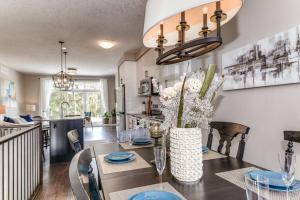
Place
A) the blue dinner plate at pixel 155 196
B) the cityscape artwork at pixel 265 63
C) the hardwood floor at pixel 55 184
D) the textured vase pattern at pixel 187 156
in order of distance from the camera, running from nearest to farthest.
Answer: the blue dinner plate at pixel 155 196, the textured vase pattern at pixel 187 156, the cityscape artwork at pixel 265 63, the hardwood floor at pixel 55 184

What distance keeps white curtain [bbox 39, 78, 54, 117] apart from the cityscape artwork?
9.46 m

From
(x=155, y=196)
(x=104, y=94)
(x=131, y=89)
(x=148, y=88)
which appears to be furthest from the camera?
(x=104, y=94)

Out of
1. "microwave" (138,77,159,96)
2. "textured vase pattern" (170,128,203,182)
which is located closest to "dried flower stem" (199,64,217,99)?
"textured vase pattern" (170,128,203,182)

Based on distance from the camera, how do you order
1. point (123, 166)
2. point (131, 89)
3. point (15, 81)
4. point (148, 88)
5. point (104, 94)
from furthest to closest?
point (104, 94)
point (15, 81)
point (131, 89)
point (148, 88)
point (123, 166)

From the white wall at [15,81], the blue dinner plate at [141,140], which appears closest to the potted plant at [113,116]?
the white wall at [15,81]

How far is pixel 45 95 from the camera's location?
9.58 meters

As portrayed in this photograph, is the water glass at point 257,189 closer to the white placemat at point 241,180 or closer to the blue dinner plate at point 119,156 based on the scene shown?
the white placemat at point 241,180

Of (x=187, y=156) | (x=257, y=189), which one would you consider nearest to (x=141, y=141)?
(x=187, y=156)

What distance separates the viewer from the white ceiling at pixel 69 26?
114 inches

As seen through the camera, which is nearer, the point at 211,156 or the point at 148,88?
the point at 211,156

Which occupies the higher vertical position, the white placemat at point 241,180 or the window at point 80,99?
the window at point 80,99

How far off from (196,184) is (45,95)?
10.2 meters

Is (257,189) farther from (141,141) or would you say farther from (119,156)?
(141,141)

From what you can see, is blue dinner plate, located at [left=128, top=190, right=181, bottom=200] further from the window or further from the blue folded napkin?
the window
